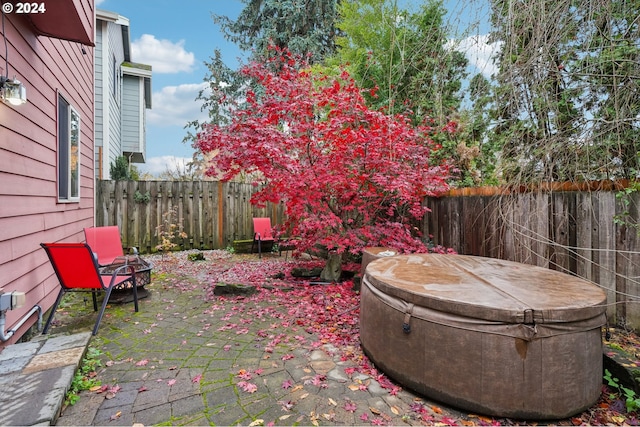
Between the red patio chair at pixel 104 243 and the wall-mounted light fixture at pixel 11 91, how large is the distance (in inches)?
84.8

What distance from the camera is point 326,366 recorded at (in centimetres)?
237

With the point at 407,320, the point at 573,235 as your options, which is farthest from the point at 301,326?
the point at 573,235

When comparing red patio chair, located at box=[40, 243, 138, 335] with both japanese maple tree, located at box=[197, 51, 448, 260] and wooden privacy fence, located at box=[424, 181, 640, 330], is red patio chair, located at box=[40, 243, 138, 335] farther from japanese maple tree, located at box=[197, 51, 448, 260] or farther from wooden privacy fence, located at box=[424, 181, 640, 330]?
wooden privacy fence, located at box=[424, 181, 640, 330]

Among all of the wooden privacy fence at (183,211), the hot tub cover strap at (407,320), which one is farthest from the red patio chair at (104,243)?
the hot tub cover strap at (407,320)

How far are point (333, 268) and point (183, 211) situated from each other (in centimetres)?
418

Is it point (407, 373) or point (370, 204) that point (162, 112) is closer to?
point (370, 204)

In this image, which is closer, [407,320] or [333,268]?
[407,320]

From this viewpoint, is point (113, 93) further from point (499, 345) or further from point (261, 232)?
point (499, 345)

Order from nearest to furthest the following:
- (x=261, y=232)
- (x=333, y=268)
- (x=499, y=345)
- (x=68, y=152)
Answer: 1. (x=499, y=345)
2. (x=68, y=152)
3. (x=333, y=268)
4. (x=261, y=232)

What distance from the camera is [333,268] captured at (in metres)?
4.91

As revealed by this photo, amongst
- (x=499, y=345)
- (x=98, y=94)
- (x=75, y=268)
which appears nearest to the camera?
(x=499, y=345)

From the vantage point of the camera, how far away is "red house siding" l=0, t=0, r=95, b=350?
262 cm

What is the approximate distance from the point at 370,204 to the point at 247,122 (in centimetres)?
200

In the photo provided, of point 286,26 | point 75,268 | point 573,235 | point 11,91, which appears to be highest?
point 286,26
